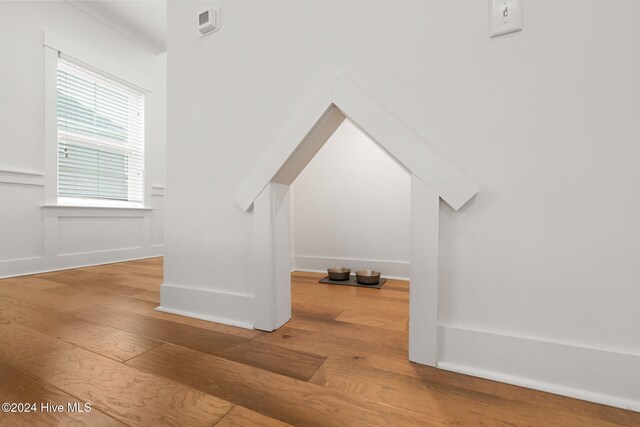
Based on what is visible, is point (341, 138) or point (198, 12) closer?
point (198, 12)

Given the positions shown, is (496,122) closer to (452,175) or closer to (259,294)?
(452,175)

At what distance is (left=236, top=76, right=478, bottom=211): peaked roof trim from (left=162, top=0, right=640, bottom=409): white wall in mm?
46

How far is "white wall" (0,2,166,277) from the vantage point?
2.00 meters

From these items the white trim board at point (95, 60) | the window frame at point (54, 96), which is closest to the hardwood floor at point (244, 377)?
the window frame at point (54, 96)

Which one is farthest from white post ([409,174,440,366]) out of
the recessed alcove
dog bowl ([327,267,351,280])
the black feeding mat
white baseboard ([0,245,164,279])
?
white baseboard ([0,245,164,279])

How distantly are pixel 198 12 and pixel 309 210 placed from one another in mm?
1460

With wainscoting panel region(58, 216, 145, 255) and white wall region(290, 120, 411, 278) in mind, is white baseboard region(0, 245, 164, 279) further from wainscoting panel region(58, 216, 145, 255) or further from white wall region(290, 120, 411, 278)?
white wall region(290, 120, 411, 278)

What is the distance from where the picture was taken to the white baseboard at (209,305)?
43.4 inches

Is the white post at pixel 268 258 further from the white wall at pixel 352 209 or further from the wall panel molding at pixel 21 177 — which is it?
the wall panel molding at pixel 21 177

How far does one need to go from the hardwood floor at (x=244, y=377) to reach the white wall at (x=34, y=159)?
4.02ft

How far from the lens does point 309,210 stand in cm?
226

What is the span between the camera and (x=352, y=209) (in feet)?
6.91

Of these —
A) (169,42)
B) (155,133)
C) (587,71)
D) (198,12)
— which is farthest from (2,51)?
(587,71)

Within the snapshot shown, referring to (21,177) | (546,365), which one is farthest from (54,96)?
(546,365)
